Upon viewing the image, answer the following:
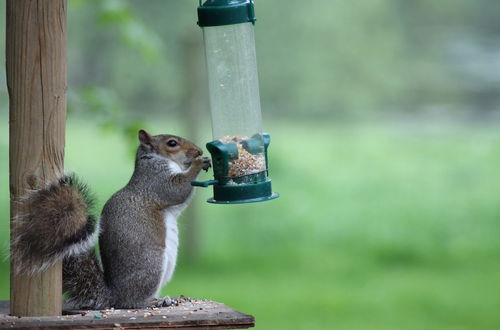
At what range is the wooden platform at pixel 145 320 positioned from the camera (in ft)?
8.29

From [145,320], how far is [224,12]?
1002 millimetres

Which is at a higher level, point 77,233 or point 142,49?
point 142,49

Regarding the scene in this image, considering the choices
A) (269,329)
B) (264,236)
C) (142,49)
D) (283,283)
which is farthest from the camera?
(264,236)

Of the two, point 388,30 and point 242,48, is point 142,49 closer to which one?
point 242,48

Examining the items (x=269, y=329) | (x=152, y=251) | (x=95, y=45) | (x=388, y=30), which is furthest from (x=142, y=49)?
(x=388, y=30)

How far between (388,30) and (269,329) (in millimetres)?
6109

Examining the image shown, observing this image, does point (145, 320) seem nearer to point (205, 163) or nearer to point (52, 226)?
point (52, 226)

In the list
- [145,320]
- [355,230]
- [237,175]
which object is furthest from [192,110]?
[145,320]

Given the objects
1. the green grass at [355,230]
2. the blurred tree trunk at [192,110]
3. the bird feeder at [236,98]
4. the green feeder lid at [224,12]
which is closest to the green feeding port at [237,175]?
the bird feeder at [236,98]

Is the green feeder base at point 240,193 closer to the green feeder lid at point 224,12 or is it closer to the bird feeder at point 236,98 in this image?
the bird feeder at point 236,98

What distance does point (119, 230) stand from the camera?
2.99 m

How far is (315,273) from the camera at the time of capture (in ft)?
24.1

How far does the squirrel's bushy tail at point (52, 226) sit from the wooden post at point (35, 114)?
39mm

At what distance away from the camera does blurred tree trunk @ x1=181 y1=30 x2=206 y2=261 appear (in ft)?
23.2
